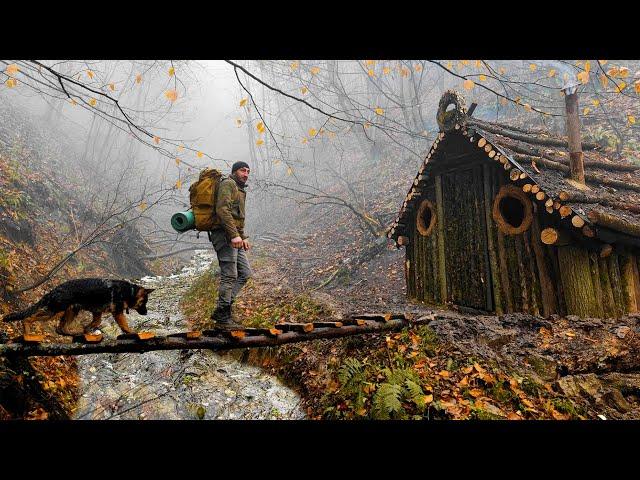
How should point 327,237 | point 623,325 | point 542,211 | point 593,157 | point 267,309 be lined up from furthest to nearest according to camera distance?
1. point 327,237
2. point 267,309
3. point 593,157
4. point 542,211
5. point 623,325

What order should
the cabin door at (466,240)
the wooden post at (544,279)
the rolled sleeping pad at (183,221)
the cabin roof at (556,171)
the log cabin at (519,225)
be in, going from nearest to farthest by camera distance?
1. the rolled sleeping pad at (183,221)
2. the cabin roof at (556,171)
3. the log cabin at (519,225)
4. the wooden post at (544,279)
5. the cabin door at (466,240)

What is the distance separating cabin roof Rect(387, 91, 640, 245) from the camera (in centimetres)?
467

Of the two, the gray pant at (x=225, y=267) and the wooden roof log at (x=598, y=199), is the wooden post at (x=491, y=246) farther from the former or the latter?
the gray pant at (x=225, y=267)

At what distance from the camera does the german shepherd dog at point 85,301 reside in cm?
360

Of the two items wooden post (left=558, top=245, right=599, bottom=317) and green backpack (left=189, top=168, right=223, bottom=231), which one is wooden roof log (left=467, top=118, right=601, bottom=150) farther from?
green backpack (left=189, top=168, right=223, bottom=231)

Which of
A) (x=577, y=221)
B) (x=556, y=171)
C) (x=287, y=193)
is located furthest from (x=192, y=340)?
(x=287, y=193)

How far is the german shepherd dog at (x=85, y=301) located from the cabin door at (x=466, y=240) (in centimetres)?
589

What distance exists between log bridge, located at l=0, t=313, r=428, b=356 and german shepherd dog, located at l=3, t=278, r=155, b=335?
63 cm

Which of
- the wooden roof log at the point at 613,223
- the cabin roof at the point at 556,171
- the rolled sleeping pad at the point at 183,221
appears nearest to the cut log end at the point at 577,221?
the cabin roof at the point at 556,171

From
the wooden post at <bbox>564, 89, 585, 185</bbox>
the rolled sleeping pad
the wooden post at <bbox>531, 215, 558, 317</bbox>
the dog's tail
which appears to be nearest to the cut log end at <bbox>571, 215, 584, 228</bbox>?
the wooden post at <bbox>531, 215, 558, 317</bbox>
